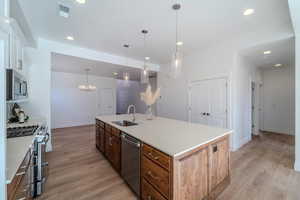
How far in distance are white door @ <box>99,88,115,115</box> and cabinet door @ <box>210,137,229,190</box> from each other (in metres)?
6.86

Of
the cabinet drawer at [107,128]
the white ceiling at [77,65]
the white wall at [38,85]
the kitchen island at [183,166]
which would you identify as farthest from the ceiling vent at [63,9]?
the kitchen island at [183,166]

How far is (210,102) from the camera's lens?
3.95m

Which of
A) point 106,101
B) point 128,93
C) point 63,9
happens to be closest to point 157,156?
point 63,9

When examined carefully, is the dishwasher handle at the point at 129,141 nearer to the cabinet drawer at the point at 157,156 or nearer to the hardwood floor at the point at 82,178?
the cabinet drawer at the point at 157,156

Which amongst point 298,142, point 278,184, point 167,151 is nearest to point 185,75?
point 298,142

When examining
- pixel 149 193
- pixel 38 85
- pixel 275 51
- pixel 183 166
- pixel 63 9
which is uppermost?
pixel 63 9

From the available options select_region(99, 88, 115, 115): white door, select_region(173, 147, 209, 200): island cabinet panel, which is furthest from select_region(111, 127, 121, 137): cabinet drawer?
select_region(99, 88, 115, 115): white door

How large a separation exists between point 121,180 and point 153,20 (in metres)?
2.99

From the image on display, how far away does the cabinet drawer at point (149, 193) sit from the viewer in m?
1.43

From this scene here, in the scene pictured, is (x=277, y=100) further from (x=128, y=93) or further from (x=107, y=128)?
(x=128, y=93)

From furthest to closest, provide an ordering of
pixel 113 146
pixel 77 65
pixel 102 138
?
pixel 77 65, pixel 102 138, pixel 113 146

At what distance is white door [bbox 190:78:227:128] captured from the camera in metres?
3.65

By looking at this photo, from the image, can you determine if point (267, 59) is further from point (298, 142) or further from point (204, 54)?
point (298, 142)

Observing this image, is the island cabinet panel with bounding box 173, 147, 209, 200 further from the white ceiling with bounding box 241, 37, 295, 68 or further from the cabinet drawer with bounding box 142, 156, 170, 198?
the white ceiling with bounding box 241, 37, 295, 68
